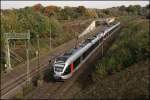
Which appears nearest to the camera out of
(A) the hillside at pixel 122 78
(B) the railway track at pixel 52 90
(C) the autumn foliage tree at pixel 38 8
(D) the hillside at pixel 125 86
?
(D) the hillside at pixel 125 86

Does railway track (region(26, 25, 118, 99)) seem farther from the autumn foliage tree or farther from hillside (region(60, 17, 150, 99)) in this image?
the autumn foliage tree

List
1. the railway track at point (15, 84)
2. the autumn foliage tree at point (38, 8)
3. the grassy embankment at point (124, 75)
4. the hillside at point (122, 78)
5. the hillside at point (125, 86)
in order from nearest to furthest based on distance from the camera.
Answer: the hillside at point (125, 86) < the hillside at point (122, 78) < the grassy embankment at point (124, 75) < the railway track at point (15, 84) < the autumn foliage tree at point (38, 8)

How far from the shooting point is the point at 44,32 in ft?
263

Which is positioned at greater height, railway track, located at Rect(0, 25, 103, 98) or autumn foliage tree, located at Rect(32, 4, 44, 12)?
autumn foliage tree, located at Rect(32, 4, 44, 12)

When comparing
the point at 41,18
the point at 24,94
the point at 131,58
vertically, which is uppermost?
the point at 41,18

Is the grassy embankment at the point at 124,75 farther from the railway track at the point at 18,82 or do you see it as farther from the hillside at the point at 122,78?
the railway track at the point at 18,82

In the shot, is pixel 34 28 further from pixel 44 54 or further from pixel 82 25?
pixel 82 25

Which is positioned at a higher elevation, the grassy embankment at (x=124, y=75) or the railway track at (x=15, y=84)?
the grassy embankment at (x=124, y=75)

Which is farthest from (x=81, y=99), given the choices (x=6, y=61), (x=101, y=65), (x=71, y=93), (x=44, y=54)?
(x=44, y=54)

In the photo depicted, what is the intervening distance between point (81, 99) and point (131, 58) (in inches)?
528

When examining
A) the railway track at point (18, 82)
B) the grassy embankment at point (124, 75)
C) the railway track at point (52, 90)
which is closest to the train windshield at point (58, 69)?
the railway track at point (52, 90)

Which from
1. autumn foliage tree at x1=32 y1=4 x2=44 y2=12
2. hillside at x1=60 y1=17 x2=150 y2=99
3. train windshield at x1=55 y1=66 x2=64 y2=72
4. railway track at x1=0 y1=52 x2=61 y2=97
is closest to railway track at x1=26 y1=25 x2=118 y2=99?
hillside at x1=60 y1=17 x2=150 y2=99

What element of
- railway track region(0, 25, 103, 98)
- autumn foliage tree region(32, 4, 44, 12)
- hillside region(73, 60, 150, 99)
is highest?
autumn foliage tree region(32, 4, 44, 12)

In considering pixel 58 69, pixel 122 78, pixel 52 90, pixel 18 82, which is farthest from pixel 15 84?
pixel 122 78
